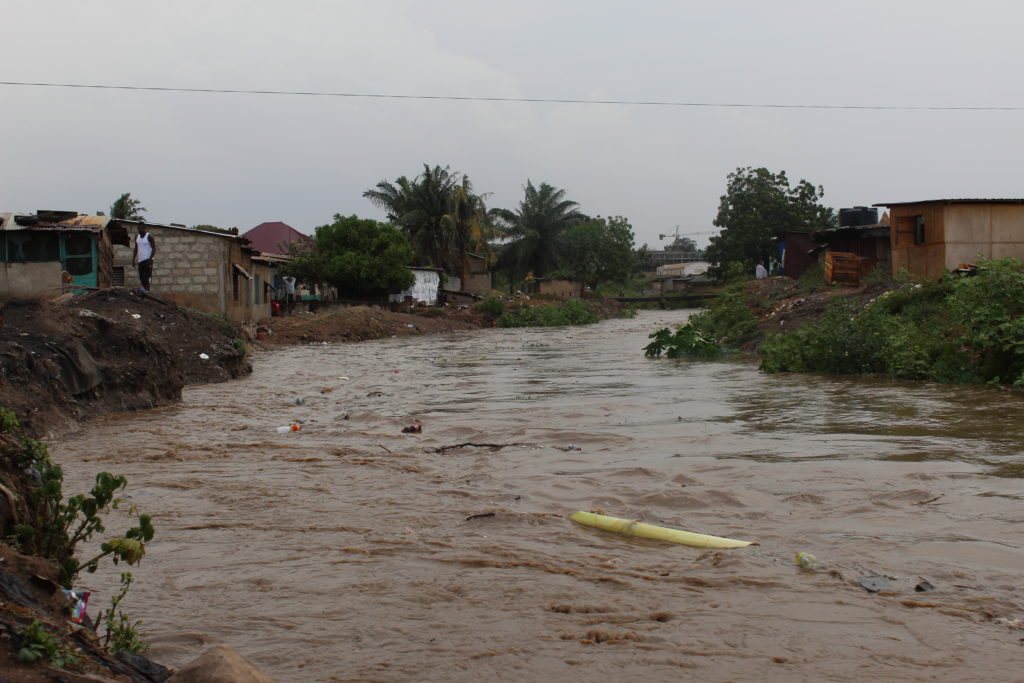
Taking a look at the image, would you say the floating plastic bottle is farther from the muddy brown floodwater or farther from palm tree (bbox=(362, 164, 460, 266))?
palm tree (bbox=(362, 164, 460, 266))

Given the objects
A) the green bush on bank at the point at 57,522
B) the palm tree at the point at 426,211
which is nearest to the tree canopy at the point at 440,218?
the palm tree at the point at 426,211

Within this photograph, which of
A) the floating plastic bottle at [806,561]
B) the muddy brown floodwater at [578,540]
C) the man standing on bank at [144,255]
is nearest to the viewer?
the muddy brown floodwater at [578,540]

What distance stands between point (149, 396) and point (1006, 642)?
Answer: 9.09 m

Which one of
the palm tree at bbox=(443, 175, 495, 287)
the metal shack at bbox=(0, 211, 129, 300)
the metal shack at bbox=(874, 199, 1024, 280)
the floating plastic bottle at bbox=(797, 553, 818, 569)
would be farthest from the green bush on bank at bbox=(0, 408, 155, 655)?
the palm tree at bbox=(443, 175, 495, 287)

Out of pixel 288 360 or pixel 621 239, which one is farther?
pixel 621 239

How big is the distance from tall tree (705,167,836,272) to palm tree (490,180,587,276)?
9326 millimetres

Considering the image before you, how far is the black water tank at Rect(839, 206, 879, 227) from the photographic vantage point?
87.7 feet

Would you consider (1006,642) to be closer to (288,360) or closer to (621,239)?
(288,360)

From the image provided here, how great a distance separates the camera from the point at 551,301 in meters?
43.0

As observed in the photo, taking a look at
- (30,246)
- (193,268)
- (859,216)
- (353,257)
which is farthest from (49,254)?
(859,216)

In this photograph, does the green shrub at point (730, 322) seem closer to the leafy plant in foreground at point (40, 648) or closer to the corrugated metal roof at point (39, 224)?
the corrugated metal roof at point (39, 224)

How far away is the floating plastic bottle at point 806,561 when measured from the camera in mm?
3707

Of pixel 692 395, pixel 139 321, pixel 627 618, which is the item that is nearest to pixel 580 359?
pixel 692 395

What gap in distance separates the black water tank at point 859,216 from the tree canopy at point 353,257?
15.6 meters
